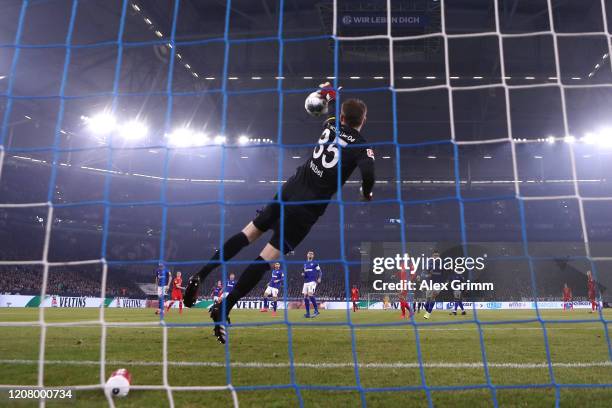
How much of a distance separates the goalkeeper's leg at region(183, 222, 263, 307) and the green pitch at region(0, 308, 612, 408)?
707 mm

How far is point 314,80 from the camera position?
22.1 meters

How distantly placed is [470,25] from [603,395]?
63.2 feet

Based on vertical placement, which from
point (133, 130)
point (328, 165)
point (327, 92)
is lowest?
point (328, 165)

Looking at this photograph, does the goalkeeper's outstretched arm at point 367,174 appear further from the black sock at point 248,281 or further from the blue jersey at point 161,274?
the blue jersey at point 161,274

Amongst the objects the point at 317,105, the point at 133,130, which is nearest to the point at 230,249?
the point at 317,105

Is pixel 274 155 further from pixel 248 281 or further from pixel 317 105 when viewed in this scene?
pixel 248 281

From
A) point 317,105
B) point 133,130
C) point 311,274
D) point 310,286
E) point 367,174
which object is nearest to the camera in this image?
point 367,174

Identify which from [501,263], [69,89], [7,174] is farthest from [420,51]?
[7,174]

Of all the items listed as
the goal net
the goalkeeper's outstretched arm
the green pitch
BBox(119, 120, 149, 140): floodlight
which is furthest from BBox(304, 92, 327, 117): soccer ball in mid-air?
BBox(119, 120, 149, 140): floodlight

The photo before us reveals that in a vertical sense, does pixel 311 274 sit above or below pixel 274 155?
below

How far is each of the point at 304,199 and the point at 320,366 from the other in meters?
1.69

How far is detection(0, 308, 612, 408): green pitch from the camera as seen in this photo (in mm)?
3365

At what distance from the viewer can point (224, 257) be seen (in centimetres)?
429

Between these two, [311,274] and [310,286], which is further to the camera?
[311,274]
